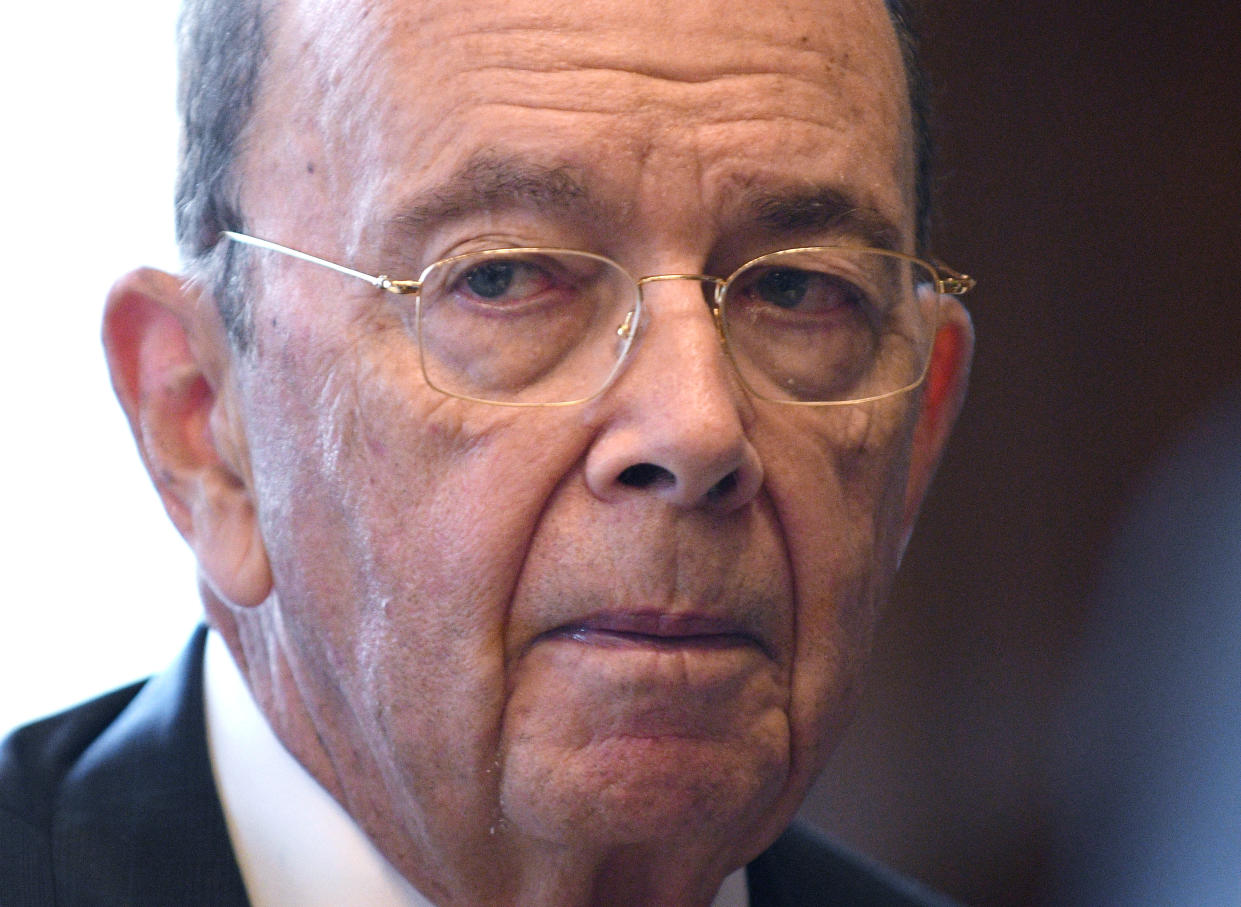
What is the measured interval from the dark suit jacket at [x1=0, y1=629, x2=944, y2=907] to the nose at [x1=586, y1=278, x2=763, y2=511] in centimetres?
72

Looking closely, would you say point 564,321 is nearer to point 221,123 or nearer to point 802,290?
point 802,290

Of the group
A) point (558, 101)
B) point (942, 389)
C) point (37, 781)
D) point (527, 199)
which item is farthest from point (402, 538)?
point (942, 389)

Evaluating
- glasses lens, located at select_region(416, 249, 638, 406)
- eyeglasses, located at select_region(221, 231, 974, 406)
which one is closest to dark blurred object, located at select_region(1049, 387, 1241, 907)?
eyeglasses, located at select_region(221, 231, 974, 406)

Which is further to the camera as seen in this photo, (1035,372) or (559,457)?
(1035,372)

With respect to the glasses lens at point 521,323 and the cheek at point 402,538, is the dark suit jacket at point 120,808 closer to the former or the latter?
the cheek at point 402,538

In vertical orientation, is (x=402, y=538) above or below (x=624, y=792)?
above

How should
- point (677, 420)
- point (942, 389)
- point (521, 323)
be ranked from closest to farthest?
point (677, 420) → point (521, 323) → point (942, 389)

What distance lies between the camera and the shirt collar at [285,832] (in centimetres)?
172

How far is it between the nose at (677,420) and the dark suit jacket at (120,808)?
0.72 meters

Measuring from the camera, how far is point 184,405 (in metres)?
1.78

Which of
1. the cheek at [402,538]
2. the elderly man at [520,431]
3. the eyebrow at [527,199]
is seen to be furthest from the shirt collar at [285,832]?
the eyebrow at [527,199]

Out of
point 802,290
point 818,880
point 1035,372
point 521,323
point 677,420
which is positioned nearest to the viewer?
point 677,420

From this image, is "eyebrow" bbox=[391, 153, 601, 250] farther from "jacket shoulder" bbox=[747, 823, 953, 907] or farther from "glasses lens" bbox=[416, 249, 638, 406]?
"jacket shoulder" bbox=[747, 823, 953, 907]

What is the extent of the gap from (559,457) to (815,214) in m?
0.42
